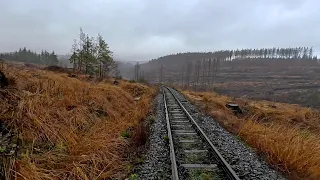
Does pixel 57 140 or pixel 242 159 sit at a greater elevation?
pixel 57 140

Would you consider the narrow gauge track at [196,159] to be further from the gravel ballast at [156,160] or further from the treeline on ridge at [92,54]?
the treeline on ridge at [92,54]

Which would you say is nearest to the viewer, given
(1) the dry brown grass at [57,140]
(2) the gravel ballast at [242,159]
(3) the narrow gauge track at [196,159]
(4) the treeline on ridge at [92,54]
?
(1) the dry brown grass at [57,140]

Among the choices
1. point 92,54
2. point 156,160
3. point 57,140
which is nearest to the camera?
point 57,140

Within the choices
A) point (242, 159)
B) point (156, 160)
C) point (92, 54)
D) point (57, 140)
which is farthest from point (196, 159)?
point (92, 54)

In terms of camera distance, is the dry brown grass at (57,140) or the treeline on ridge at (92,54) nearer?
the dry brown grass at (57,140)

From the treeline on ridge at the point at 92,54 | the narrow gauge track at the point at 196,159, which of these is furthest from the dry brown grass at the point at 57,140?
the treeline on ridge at the point at 92,54

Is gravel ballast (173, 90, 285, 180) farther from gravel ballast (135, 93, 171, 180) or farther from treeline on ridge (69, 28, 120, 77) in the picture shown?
treeline on ridge (69, 28, 120, 77)

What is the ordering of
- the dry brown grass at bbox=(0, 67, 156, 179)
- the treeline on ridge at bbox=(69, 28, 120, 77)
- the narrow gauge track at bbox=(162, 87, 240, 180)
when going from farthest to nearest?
the treeline on ridge at bbox=(69, 28, 120, 77) < the narrow gauge track at bbox=(162, 87, 240, 180) < the dry brown grass at bbox=(0, 67, 156, 179)

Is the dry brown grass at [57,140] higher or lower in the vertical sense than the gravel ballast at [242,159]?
higher

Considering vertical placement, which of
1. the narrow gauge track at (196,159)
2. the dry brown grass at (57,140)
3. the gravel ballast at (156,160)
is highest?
the dry brown grass at (57,140)

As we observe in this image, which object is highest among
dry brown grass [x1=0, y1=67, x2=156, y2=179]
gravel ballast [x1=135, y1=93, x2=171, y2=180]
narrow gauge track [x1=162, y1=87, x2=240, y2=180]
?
dry brown grass [x1=0, y1=67, x2=156, y2=179]

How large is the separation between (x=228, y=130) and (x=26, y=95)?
22.8 ft

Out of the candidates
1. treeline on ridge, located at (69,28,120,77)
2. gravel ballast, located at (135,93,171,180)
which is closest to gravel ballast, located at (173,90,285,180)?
gravel ballast, located at (135,93,171,180)

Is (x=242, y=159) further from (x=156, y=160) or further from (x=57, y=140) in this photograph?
(x=57, y=140)
